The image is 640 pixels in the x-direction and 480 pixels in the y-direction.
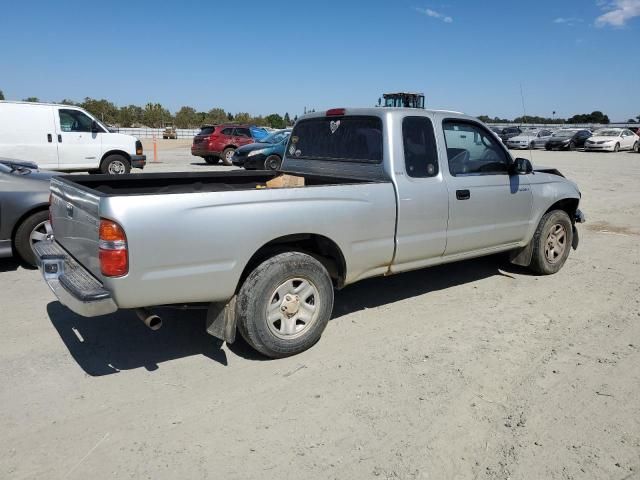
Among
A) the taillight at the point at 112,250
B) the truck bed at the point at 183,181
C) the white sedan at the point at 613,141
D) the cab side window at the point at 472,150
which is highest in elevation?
the white sedan at the point at 613,141

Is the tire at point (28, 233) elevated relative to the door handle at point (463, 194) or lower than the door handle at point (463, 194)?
lower

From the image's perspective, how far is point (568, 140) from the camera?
111 ft

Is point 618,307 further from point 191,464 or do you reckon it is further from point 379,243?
point 191,464

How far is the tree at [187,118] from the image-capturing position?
78081mm

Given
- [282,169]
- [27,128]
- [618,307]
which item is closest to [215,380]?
[282,169]

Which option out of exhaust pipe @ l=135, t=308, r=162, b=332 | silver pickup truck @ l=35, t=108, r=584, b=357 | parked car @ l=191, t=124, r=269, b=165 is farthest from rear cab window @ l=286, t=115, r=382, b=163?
parked car @ l=191, t=124, r=269, b=165

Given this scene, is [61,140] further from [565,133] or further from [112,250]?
[565,133]

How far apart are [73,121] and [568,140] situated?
31.2 m

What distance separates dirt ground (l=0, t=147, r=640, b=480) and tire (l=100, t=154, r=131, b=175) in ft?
29.8

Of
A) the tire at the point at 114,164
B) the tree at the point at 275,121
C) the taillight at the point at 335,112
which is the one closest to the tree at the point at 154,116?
the tree at the point at 275,121

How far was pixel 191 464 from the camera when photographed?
8.71 feet

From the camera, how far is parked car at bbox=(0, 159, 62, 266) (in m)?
5.71

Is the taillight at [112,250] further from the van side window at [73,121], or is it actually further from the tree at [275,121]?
the tree at [275,121]

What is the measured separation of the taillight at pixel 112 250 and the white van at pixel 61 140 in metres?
9.20
